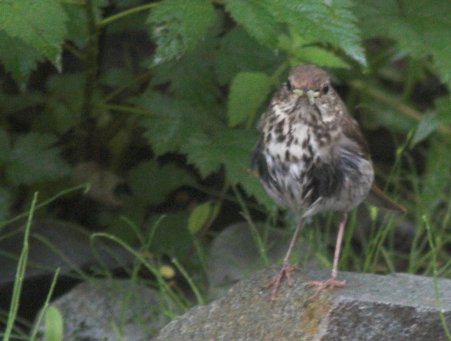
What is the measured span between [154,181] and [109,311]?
95 cm

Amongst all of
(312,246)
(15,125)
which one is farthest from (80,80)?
(312,246)

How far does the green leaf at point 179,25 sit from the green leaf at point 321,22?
23 centimetres

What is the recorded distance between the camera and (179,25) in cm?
401

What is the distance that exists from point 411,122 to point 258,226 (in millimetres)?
993

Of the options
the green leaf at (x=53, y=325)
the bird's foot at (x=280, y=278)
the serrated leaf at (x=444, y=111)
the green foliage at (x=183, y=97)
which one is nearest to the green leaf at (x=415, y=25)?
the green foliage at (x=183, y=97)

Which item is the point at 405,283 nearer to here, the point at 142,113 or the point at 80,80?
the point at 142,113

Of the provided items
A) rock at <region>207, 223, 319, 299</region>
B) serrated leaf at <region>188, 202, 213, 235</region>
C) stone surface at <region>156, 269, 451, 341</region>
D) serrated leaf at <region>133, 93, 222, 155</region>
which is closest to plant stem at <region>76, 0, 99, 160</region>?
serrated leaf at <region>133, 93, 222, 155</region>

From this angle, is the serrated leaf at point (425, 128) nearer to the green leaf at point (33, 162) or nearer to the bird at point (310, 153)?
the bird at point (310, 153)

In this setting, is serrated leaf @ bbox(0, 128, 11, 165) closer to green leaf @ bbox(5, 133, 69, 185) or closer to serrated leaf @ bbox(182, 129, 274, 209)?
green leaf @ bbox(5, 133, 69, 185)

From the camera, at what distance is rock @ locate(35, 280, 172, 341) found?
455cm

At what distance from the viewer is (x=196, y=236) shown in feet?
17.4

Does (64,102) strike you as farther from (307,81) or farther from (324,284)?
(324,284)

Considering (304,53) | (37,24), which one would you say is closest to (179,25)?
(37,24)

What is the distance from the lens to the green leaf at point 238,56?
4.86 m
